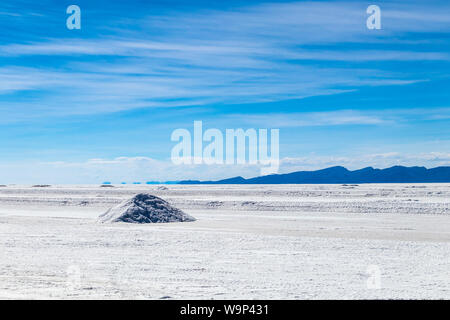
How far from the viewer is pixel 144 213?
29.5 metres

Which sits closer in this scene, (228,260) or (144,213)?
(228,260)

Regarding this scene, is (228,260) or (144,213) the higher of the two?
(144,213)

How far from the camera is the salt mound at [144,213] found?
28844 mm

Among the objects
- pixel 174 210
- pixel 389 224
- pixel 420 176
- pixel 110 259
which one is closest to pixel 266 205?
pixel 174 210

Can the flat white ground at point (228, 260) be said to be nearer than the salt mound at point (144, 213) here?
Yes

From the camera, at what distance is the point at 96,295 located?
9.64 m

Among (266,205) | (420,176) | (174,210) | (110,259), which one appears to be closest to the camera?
(110,259)

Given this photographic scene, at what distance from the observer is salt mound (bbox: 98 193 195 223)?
2884cm

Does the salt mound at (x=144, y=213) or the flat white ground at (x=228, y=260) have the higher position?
the salt mound at (x=144, y=213)
